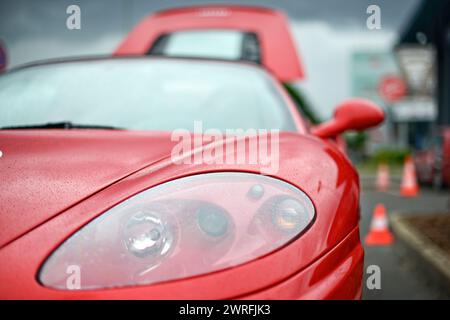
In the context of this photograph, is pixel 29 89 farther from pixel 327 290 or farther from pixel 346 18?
pixel 346 18

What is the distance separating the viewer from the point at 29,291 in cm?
113

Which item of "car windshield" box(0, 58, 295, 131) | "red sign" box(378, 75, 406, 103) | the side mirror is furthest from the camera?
"red sign" box(378, 75, 406, 103)

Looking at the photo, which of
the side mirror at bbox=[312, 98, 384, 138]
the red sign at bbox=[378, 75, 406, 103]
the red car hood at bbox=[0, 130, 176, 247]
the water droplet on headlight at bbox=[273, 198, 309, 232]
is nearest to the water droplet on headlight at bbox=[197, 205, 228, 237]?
the water droplet on headlight at bbox=[273, 198, 309, 232]

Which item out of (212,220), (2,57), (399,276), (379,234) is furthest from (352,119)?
(2,57)

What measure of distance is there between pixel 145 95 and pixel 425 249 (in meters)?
2.72

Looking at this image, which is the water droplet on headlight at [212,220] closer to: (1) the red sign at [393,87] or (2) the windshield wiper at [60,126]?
(2) the windshield wiper at [60,126]

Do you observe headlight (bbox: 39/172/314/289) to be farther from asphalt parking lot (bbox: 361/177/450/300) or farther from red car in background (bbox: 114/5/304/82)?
red car in background (bbox: 114/5/304/82)

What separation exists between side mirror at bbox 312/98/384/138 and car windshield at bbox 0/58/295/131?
0.72 feet

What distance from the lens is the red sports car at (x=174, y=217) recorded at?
3.85 ft

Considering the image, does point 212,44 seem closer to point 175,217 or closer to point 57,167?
point 57,167

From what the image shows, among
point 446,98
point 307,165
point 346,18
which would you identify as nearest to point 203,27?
point 346,18

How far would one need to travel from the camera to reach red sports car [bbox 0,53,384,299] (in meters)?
1.17

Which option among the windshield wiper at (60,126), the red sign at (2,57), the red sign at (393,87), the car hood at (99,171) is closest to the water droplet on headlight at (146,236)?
the car hood at (99,171)

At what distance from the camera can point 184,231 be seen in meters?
1.26
